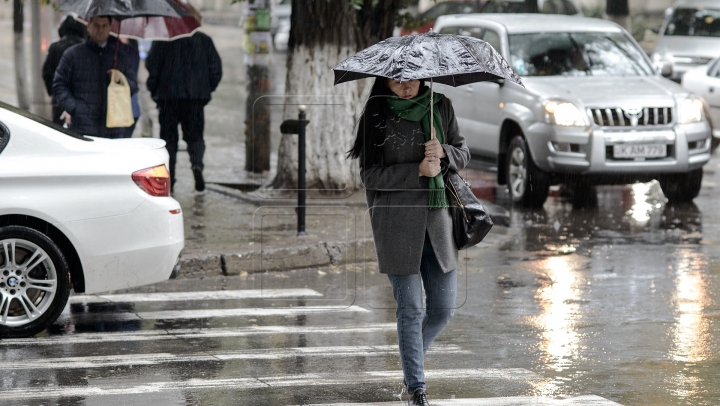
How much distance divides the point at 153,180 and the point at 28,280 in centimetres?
97

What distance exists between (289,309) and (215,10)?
130 ft

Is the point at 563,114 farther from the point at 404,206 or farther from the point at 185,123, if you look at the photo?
the point at 404,206

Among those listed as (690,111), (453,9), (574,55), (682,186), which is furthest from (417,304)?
(453,9)

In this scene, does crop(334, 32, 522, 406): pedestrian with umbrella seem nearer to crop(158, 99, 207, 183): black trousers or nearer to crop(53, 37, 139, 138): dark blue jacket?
crop(53, 37, 139, 138): dark blue jacket

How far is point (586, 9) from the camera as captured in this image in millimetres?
38125

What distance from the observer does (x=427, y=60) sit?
5.68 m

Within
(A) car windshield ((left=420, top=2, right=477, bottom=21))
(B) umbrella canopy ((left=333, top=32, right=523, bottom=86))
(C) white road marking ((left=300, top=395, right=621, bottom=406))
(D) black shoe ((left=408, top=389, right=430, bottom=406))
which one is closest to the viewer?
(B) umbrella canopy ((left=333, top=32, right=523, bottom=86))

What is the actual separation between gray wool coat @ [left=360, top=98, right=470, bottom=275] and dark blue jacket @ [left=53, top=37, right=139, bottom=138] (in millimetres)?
5678

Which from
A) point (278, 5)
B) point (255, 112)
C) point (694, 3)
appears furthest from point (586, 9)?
point (255, 112)

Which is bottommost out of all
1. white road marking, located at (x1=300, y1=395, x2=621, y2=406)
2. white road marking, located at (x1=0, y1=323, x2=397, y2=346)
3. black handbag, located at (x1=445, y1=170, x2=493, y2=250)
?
white road marking, located at (x1=0, y1=323, x2=397, y2=346)

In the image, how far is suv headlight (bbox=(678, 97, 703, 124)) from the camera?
12.9 m

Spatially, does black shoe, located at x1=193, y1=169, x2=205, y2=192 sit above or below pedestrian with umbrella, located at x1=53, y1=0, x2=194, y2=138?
below

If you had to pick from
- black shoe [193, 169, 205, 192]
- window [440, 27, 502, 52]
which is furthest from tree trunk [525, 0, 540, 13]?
black shoe [193, 169, 205, 192]

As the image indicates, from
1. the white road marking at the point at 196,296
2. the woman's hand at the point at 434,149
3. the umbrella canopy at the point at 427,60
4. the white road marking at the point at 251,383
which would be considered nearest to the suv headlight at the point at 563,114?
the white road marking at the point at 196,296
